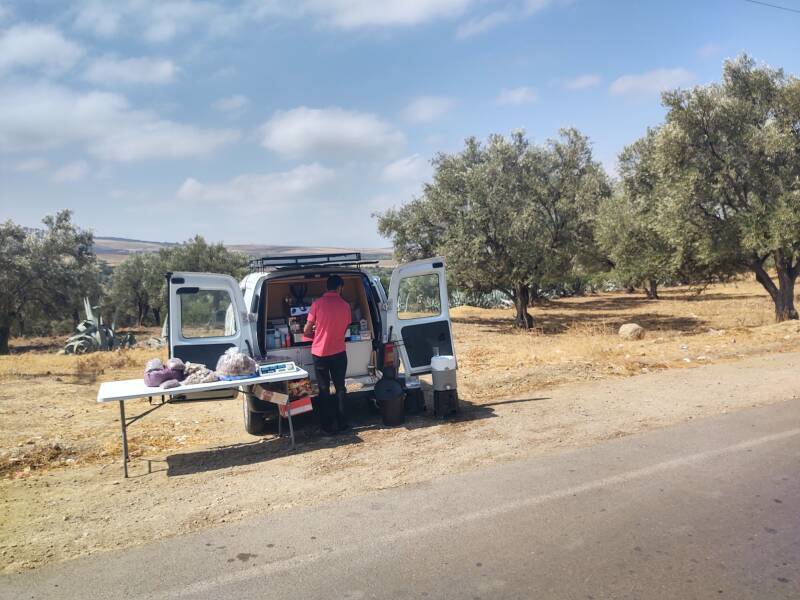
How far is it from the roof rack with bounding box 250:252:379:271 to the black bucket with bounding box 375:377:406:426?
64.5 inches

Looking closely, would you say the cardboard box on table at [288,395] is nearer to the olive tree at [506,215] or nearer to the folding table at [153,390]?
the folding table at [153,390]

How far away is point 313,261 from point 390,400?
2096mm

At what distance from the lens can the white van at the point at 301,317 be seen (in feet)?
23.7

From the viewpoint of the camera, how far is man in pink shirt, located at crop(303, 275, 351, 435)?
23.2ft

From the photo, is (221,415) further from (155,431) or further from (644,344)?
(644,344)

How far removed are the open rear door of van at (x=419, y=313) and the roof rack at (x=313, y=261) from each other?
538mm

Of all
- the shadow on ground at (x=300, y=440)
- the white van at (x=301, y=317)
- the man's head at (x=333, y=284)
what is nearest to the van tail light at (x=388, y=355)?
the white van at (x=301, y=317)

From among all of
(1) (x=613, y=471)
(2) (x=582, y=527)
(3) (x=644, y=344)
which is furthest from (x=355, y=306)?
(3) (x=644, y=344)

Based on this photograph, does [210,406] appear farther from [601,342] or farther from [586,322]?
[586,322]

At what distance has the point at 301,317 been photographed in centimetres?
849

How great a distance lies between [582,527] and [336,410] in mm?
3790

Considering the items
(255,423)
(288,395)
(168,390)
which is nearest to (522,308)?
(255,423)

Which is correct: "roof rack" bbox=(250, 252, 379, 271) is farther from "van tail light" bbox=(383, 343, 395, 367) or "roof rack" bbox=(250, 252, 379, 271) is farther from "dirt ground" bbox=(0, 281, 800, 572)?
"dirt ground" bbox=(0, 281, 800, 572)

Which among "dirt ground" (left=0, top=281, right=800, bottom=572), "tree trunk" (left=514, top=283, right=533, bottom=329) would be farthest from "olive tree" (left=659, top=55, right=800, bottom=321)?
"tree trunk" (left=514, top=283, right=533, bottom=329)
